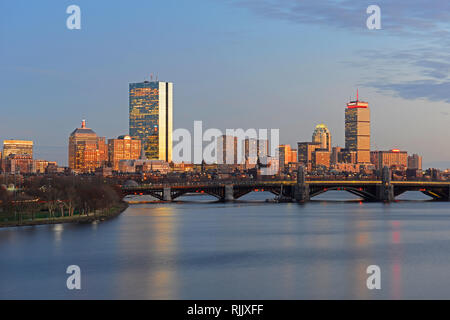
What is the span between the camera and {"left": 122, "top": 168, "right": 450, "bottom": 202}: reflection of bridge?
17138cm

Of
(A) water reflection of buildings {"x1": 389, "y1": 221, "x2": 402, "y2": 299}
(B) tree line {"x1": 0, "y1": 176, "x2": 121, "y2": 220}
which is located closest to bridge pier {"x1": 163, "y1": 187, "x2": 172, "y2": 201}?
(B) tree line {"x1": 0, "y1": 176, "x2": 121, "y2": 220}

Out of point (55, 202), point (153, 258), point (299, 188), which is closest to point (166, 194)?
point (299, 188)

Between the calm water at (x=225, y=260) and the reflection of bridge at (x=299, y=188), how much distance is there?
231 ft

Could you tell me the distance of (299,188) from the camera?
177500 millimetres

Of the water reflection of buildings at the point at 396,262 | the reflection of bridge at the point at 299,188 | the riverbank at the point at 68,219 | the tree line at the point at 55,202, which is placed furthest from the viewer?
the reflection of bridge at the point at 299,188

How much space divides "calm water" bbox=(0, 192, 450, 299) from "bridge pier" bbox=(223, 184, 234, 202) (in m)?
75.4

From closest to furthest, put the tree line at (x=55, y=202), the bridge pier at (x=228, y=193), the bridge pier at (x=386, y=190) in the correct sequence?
the tree line at (x=55, y=202), the bridge pier at (x=228, y=193), the bridge pier at (x=386, y=190)

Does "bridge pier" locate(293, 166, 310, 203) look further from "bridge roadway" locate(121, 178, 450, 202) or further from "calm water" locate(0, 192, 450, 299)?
"calm water" locate(0, 192, 450, 299)

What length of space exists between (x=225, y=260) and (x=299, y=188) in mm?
118030

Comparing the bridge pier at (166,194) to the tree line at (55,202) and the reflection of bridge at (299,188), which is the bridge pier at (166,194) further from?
the tree line at (55,202)

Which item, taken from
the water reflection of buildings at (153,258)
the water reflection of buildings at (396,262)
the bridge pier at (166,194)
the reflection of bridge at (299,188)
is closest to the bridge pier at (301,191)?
the reflection of bridge at (299,188)

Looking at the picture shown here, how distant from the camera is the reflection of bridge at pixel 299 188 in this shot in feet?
562

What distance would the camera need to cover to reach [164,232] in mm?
86188

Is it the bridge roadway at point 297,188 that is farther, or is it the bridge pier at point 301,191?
the bridge pier at point 301,191
